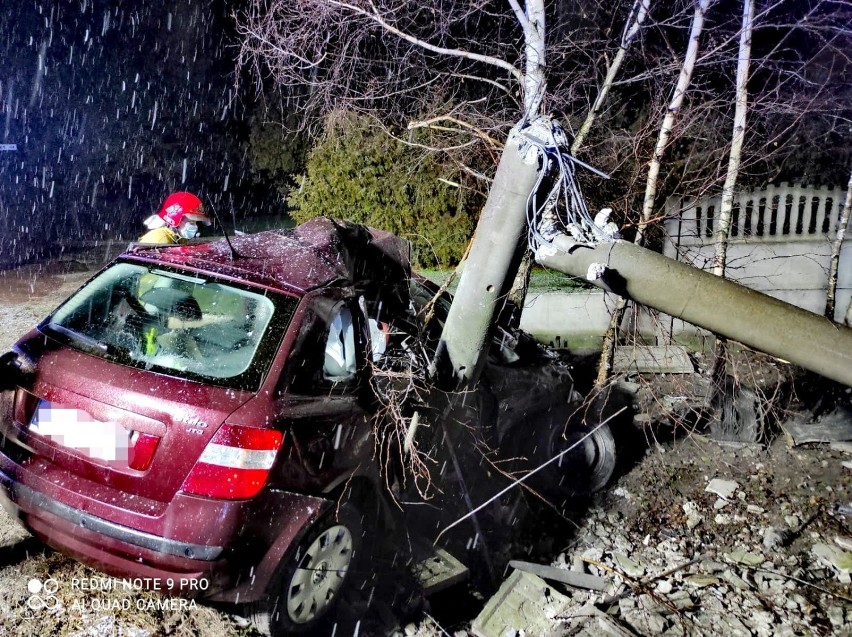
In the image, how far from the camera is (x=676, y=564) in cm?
441

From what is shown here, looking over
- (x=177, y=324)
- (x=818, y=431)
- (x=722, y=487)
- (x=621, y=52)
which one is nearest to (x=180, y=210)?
(x=177, y=324)

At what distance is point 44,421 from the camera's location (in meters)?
2.95

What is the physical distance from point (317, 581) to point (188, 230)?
3.27m

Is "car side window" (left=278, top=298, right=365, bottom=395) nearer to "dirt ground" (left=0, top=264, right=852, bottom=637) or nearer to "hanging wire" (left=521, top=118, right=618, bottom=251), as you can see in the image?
"hanging wire" (left=521, top=118, right=618, bottom=251)

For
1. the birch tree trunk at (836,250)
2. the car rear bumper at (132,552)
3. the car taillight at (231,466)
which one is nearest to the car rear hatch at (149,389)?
the car taillight at (231,466)

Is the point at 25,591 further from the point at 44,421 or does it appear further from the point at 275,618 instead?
the point at 275,618

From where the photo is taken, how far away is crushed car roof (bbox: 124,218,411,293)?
10.9ft

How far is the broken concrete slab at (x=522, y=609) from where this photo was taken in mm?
3609

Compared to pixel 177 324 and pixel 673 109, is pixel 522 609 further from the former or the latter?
pixel 673 109

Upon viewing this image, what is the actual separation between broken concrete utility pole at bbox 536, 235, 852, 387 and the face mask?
3302 millimetres

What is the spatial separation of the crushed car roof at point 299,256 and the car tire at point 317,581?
1.29 m

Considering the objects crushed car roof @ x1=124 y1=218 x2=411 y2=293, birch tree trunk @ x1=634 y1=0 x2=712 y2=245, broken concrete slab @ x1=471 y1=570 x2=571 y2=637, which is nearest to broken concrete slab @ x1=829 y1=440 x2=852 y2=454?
birch tree trunk @ x1=634 y1=0 x2=712 y2=245

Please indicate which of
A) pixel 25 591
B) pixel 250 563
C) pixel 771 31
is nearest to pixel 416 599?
pixel 250 563

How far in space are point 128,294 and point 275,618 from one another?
6.19 feet
